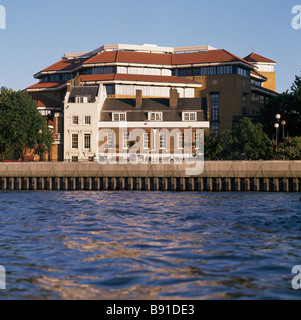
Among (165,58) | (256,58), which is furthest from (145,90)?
(256,58)

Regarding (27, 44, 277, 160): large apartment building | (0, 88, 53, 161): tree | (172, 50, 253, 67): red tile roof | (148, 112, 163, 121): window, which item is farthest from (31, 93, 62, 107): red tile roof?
(172, 50, 253, 67): red tile roof

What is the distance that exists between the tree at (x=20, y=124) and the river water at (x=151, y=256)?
50.9 m

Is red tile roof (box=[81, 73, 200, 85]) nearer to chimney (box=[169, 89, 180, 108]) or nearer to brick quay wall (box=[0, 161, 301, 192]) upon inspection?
chimney (box=[169, 89, 180, 108])

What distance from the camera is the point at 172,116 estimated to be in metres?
83.7

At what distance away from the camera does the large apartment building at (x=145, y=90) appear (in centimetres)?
8469

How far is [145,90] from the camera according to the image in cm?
10419

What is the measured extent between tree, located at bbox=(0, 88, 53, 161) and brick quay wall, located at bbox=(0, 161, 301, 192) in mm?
16353

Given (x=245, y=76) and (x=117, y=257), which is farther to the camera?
(x=245, y=76)

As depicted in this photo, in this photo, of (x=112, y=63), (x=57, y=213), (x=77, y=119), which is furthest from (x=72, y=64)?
(x=57, y=213)

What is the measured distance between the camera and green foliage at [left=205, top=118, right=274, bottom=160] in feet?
219

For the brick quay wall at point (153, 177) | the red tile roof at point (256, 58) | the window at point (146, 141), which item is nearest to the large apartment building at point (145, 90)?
the window at point (146, 141)

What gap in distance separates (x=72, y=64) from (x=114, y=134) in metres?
47.6
